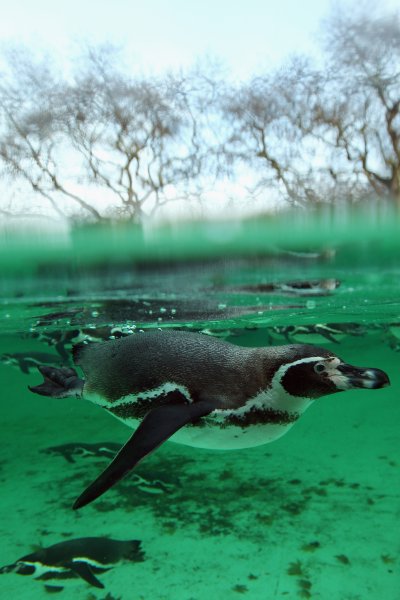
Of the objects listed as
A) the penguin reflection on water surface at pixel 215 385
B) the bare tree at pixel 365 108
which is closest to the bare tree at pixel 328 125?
the bare tree at pixel 365 108

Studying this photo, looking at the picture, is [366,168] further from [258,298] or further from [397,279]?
[258,298]

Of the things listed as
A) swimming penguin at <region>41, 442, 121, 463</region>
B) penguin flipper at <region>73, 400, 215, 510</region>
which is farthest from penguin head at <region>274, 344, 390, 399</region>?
swimming penguin at <region>41, 442, 121, 463</region>

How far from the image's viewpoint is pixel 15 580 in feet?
14.4

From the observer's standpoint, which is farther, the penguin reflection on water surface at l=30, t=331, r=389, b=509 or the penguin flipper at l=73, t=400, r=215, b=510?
the penguin reflection on water surface at l=30, t=331, r=389, b=509

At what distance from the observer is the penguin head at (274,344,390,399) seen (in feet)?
9.94

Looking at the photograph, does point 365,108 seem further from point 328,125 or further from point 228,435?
point 228,435

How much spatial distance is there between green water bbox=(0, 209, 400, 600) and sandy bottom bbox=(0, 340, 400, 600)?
2cm

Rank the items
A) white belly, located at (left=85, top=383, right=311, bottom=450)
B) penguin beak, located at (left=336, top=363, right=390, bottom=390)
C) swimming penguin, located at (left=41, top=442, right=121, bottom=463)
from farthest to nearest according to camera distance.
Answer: swimming penguin, located at (left=41, top=442, right=121, bottom=463)
white belly, located at (left=85, top=383, right=311, bottom=450)
penguin beak, located at (left=336, top=363, right=390, bottom=390)

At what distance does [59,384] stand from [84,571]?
1.67 meters

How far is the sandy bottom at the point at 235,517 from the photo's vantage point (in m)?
4.20

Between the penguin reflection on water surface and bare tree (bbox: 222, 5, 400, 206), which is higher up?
bare tree (bbox: 222, 5, 400, 206)

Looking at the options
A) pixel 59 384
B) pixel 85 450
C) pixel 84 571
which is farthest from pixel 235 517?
pixel 85 450

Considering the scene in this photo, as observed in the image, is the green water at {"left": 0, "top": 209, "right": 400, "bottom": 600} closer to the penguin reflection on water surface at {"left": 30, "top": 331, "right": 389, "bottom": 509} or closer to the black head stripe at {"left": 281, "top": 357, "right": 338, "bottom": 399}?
the penguin reflection on water surface at {"left": 30, "top": 331, "right": 389, "bottom": 509}

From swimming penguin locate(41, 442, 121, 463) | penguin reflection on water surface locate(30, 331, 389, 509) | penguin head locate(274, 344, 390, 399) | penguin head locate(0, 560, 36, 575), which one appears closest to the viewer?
penguin head locate(274, 344, 390, 399)
